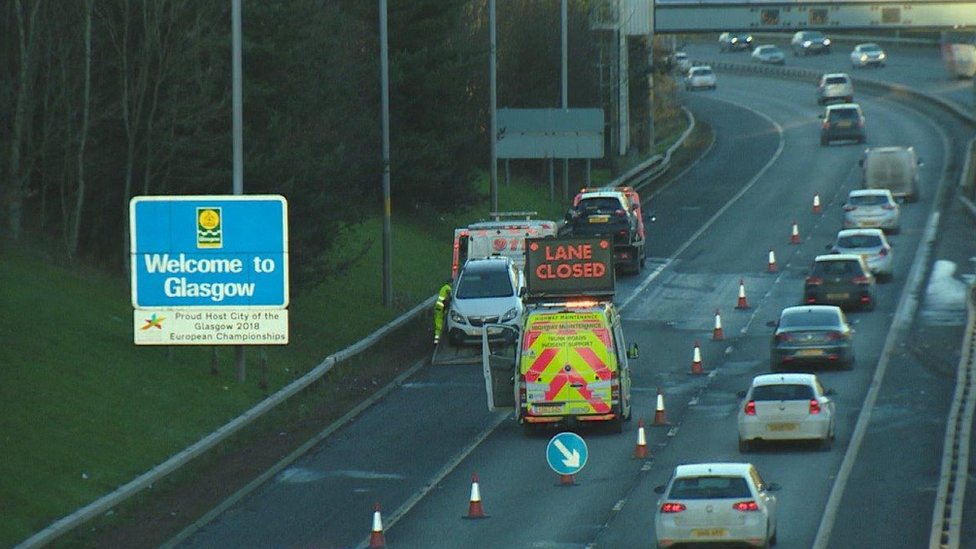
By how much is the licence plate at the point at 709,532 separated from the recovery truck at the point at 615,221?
92.8ft

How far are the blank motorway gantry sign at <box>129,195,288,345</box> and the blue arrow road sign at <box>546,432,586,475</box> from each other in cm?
691

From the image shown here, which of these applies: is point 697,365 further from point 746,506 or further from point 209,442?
point 746,506

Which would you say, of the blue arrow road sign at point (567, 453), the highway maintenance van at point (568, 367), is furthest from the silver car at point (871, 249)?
the blue arrow road sign at point (567, 453)

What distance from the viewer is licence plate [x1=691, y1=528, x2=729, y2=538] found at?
23078 millimetres

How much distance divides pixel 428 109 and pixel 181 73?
69.7ft

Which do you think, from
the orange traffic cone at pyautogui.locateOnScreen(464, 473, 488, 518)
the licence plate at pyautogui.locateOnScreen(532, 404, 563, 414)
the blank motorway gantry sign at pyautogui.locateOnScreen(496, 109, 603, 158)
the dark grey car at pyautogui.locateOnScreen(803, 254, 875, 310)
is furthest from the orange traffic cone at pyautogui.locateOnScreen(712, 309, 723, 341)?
the blank motorway gantry sign at pyautogui.locateOnScreen(496, 109, 603, 158)

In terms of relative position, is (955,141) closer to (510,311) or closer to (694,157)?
(694,157)

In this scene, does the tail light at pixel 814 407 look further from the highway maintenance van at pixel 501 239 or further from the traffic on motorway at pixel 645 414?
the highway maintenance van at pixel 501 239

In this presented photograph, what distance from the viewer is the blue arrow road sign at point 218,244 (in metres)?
32.2

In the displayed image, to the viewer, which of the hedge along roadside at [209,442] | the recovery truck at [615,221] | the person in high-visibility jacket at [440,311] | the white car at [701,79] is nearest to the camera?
the hedge along roadside at [209,442]

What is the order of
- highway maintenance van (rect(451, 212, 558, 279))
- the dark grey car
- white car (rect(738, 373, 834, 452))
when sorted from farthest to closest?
the dark grey car, highway maintenance van (rect(451, 212, 558, 279)), white car (rect(738, 373, 834, 452))

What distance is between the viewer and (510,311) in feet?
133

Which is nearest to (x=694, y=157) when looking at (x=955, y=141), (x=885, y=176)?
(x=955, y=141)

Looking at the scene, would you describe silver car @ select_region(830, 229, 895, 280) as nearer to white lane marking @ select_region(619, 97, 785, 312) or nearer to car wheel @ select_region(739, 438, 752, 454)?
white lane marking @ select_region(619, 97, 785, 312)
